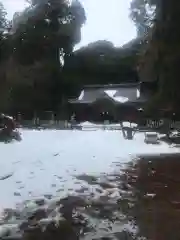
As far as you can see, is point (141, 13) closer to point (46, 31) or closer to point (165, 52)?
point (165, 52)

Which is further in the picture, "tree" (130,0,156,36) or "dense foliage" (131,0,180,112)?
"tree" (130,0,156,36)

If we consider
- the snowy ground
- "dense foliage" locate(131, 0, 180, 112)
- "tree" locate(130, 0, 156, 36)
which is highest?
"tree" locate(130, 0, 156, 36)

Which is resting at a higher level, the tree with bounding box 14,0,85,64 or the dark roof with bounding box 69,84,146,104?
the tree with bounding box 14,0,85,64

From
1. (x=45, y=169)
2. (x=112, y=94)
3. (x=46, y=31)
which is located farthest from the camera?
(x=46, y=31)

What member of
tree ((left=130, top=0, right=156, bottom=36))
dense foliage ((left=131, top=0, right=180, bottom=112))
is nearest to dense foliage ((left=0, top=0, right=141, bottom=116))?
tree ((left=130, top=0, right=156, bottom=36))

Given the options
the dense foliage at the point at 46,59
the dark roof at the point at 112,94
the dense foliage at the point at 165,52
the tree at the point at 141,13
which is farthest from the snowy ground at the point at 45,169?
the dark roof at the point at 112,94

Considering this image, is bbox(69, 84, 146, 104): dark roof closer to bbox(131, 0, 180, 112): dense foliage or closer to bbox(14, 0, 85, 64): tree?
bbox(14, 0, 85, 64): tree

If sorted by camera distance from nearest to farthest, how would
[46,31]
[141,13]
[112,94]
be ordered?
1. [141,13]
2. [112,94]
3. [46,31]

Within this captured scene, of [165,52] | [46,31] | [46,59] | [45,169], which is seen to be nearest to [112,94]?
[46,59]

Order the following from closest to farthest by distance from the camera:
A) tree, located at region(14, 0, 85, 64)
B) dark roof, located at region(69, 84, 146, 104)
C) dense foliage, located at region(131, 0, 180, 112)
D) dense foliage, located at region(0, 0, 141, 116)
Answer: dense foliage, located at region(131, 0, 180, 112) < dense foliage, located at region(0, 0, 141, 116) < dark roof, located at region(69, 84, 146, 104) < tree, located at region(14, 0, 85, 64)

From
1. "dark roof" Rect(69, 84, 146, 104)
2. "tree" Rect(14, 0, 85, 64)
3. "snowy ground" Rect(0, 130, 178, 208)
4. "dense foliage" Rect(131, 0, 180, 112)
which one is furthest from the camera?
"tree" Rect(14, 0, 85, 64)

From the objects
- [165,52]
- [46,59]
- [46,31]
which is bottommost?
[165,52]

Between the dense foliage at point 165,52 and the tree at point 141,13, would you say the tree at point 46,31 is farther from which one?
the dense foliage at point 165,52

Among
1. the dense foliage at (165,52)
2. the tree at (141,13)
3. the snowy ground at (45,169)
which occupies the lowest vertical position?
the snowy ground at (45,169)
